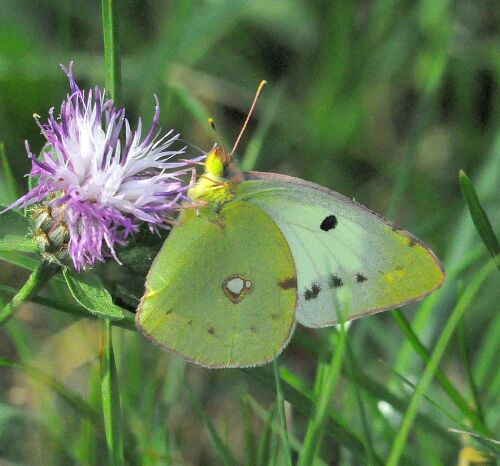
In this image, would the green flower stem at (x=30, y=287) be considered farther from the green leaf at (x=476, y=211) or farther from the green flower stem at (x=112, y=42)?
the green leaf at (x=476, y=211)

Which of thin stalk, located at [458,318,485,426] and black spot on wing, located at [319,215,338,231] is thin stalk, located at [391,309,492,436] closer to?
thin stalk, located at [458,318,485,426]

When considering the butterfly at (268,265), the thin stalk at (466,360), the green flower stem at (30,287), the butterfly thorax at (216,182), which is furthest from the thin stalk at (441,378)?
the green flower stem at (30,287)

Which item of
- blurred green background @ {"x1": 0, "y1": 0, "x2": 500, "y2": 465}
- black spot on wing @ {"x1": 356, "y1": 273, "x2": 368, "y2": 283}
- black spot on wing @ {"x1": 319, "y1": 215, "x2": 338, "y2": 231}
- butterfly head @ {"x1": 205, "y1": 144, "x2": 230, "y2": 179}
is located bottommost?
blurred green background @ {"x1": 0, "y1": 0, "x2": 500, "y2": 465}

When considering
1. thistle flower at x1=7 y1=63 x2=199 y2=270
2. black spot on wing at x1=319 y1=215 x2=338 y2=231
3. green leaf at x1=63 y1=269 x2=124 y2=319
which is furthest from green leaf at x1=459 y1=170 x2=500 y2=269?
green leaf at x1=63 y1=269 x2=124 y2=319

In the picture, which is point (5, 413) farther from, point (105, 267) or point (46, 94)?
point (46, 94)

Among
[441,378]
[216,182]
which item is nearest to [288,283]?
[216,182]

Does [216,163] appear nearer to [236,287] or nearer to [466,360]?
[236,287]

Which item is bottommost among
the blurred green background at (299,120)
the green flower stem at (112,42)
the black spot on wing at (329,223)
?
the blurred green background at (299,120)
